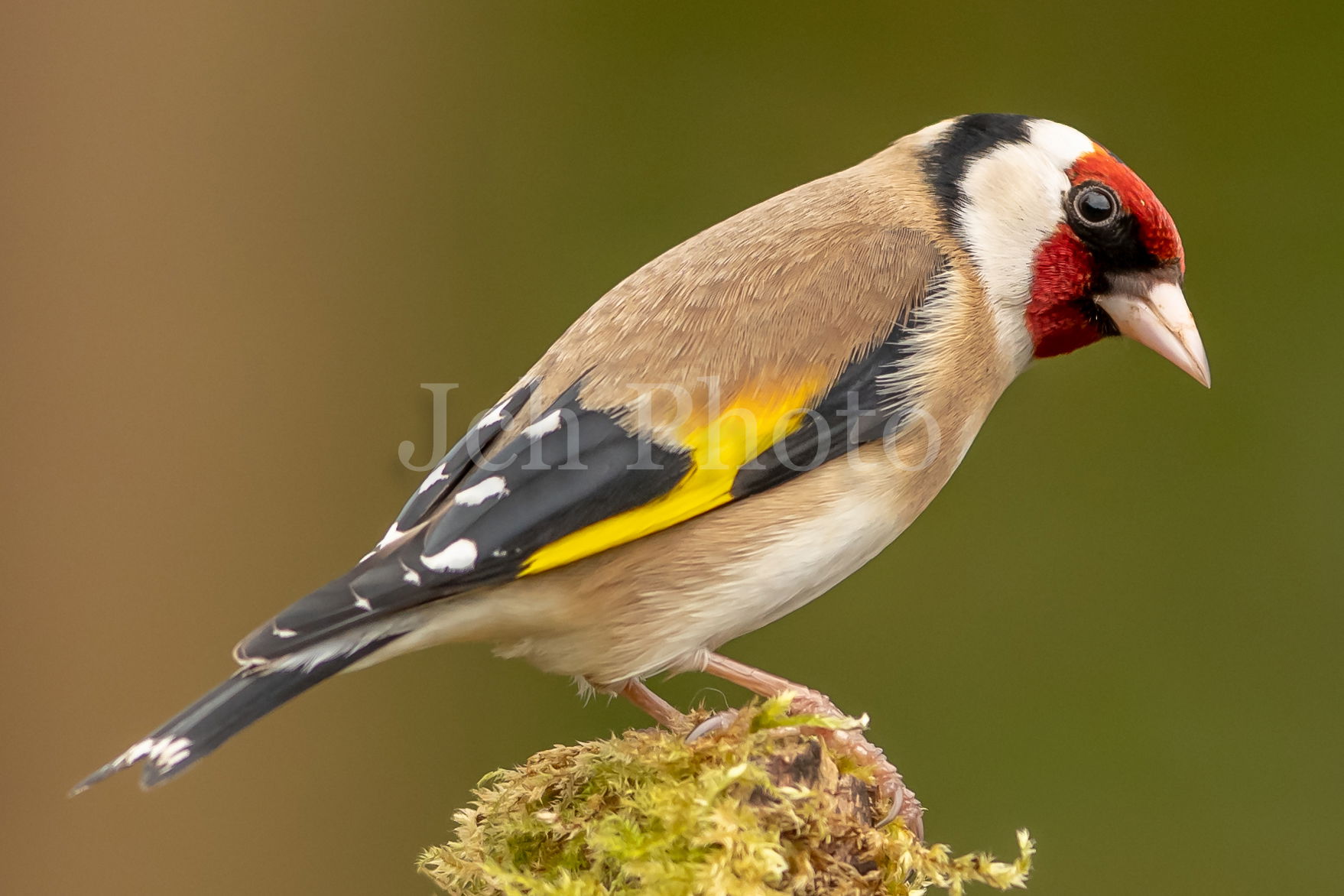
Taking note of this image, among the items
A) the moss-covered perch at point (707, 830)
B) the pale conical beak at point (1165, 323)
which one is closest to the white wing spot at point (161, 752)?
the moss-covered perch at point (707, 830)

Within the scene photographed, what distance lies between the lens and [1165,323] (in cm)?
227

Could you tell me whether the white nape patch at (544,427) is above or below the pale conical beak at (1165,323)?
above

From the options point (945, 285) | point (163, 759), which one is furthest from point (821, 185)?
point (163, 759)

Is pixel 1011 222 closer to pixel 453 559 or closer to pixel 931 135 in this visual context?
pixel 931 135

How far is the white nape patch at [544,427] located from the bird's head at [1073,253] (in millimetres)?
814

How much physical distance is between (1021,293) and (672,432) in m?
0.74

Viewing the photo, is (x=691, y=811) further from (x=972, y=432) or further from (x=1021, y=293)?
(x=1021, y=293)

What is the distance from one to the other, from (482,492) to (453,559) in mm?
136

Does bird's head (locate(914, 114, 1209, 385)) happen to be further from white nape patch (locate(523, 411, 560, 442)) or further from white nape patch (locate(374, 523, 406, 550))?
white nape patch (locate(374, 523, 406, 550))

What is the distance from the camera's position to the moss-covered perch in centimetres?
159

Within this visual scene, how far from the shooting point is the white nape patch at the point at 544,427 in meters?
2.00

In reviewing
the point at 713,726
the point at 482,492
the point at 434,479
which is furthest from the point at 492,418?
the point at 713,726

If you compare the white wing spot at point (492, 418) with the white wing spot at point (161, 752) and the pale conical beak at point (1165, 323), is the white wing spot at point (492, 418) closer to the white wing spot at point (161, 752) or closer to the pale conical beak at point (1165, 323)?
the white wing spot at point (161, 752)

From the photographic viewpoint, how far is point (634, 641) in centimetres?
201
